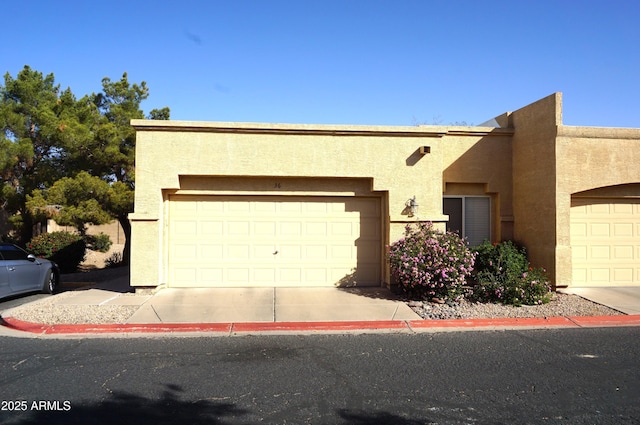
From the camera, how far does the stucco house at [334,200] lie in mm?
11250

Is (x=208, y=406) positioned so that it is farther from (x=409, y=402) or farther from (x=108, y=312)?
(x=108, y=312)

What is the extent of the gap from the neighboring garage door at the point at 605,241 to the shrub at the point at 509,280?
137 centimetres

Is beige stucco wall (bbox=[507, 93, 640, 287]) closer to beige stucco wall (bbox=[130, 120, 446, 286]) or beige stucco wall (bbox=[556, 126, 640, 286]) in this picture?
beige stucco wall (bbox=[556, 126, 640, 286])

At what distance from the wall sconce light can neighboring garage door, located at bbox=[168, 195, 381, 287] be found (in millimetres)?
915

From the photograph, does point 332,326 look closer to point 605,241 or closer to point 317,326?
point 317,326

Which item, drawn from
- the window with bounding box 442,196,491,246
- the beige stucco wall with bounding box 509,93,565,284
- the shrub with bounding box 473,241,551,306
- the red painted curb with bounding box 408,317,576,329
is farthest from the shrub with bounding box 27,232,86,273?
the beige stucco wall with bounding box 509,93,565,284

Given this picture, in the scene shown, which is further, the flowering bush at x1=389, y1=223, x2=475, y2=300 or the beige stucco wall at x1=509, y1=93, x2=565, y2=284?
the beige stucco wall at x1=509, y1=93, x2=565, y2=284

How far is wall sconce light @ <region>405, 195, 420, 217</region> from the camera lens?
11.3 metres

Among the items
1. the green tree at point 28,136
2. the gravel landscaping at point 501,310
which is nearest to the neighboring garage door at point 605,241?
the gravel landscaping at point 501,310

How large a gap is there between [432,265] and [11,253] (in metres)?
9.30

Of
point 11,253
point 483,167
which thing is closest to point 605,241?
point 483,167

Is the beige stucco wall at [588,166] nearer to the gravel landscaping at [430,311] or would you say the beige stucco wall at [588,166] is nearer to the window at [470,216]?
the gravel landscaping at [430,311]

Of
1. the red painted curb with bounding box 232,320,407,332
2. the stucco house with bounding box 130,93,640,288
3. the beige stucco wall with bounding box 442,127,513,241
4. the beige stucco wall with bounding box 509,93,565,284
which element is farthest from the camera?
the beige stucco wall with bounding box 442,127,513,241

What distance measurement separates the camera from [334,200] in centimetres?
1199
